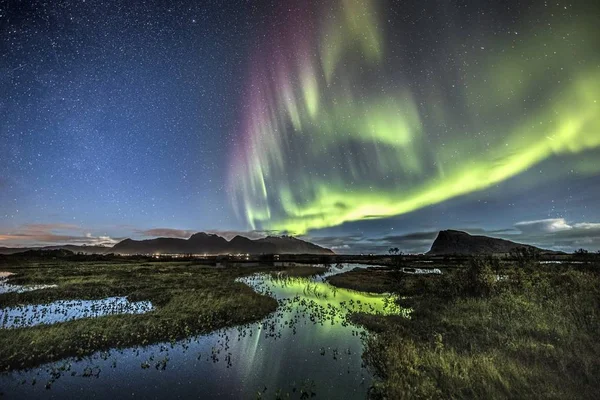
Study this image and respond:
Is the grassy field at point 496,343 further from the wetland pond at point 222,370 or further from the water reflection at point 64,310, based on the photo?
the water reflection at point 64,310

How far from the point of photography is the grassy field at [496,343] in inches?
504

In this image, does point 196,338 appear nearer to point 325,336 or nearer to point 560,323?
point 325,336

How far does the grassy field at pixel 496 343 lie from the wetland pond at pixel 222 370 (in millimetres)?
2152

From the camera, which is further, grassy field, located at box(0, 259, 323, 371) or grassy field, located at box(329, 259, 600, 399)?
grassy field, located at box(0, 259, 323, 371)

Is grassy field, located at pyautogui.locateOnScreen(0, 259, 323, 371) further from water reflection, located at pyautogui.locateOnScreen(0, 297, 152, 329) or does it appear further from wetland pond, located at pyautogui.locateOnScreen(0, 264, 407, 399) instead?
water reflection, located at pyautogui.locateOnScreen(0, 297, 152, 329)

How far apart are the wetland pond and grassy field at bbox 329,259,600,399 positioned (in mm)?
2152

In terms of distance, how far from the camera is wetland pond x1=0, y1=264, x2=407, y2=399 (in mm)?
14570

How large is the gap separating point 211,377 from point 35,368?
33.2 feet

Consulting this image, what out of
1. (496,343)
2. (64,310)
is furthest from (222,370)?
(64,310)

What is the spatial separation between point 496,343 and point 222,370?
661 inches

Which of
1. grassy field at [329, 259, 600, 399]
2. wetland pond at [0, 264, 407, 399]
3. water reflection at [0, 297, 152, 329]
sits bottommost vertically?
wetland pond at [0, 264, 407, 399]

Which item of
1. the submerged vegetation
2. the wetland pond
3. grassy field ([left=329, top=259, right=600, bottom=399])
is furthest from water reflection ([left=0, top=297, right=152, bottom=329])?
grassy field ([left=329, top=259, right=600, bottom=399])

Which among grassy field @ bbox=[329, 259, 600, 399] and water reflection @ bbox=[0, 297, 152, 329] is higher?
grassy field @ bbox=[329, 259, 600, 399]

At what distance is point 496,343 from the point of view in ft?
59.2
